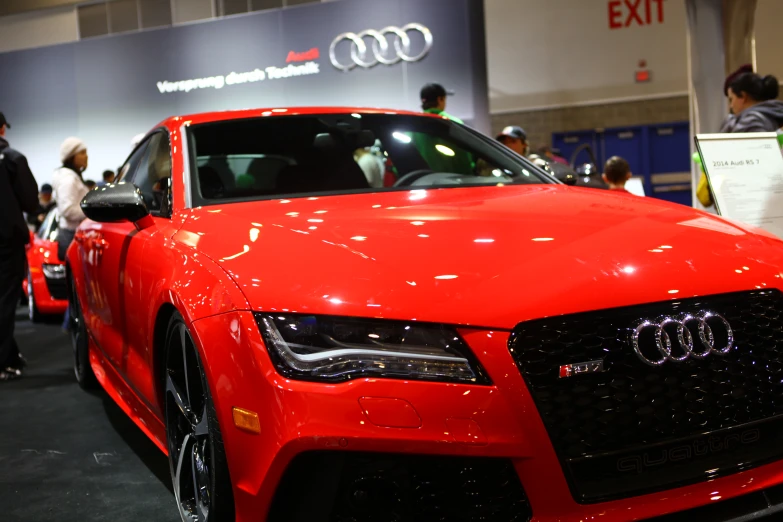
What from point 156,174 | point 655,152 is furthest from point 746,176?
point 655,152

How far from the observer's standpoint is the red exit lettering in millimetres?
12750

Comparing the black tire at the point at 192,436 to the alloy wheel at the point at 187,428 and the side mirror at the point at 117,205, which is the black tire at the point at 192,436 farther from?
the side mirror at the point at 117,205

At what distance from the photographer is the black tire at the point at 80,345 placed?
4133 mm

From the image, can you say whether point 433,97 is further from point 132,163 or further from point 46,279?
point 46,279

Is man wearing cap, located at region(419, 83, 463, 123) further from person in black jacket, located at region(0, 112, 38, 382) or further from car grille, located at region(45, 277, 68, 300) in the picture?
car grille, located at region(45, 277, 68, 300)

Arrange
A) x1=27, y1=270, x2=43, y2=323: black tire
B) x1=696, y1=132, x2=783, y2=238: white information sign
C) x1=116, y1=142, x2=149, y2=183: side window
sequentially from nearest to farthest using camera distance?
x1=696, y1=132, x2=783, y2=238: white information sign → x1=116, y1=142, x2=149, y2=183: side window → x1=27, y1=270, x2=43, y2=323: black tire

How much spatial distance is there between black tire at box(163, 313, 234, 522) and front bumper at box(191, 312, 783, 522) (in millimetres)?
241

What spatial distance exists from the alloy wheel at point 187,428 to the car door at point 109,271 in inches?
19.4

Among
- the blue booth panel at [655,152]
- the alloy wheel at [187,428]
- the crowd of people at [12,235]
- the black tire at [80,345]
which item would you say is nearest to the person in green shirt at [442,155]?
the alloy wheel at [187,428]

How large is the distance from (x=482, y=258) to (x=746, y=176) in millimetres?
2237

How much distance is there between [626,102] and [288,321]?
40.9ft

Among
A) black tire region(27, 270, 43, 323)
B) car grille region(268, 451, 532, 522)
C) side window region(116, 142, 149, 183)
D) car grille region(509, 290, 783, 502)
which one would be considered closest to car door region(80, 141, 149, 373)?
side window region(116, 142, 149, 183)

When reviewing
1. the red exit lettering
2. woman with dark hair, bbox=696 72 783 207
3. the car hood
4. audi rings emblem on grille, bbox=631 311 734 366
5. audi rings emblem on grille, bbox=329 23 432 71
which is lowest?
audi rings emblem on grille, bbox=631 311 734 366

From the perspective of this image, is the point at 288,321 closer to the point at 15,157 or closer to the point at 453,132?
the point at 453,132
